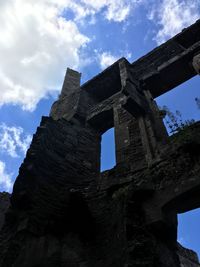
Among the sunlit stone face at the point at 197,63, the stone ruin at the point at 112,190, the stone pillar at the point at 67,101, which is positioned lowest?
the stone ruin at the point at 112,190

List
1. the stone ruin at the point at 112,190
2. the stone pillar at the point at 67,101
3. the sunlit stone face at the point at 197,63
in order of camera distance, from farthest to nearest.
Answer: the stone pillar at the point at 67,101 < the sunlit stone face at the point at 197,63 < the stone ruin at the point at 112,190

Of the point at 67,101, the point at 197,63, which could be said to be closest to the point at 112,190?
the point at 197,63

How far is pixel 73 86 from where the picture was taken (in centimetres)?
1115

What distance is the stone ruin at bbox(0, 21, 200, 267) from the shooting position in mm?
4258

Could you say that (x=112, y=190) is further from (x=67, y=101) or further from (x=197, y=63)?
(x=67, y=101)

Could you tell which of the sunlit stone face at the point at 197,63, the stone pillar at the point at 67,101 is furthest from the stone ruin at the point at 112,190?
the stone pillar at the point at 67,101

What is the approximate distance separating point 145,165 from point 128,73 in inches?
131

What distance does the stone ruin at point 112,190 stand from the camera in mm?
4258

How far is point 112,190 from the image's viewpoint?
5.30 m

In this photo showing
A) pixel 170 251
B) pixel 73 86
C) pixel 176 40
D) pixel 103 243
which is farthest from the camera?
pixel 73 86

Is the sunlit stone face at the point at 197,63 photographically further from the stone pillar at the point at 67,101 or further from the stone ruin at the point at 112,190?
the stone pillar at the point at 67,101

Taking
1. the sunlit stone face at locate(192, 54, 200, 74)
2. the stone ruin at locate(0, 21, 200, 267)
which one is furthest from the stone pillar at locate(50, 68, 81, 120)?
the sunlit stone face at locate(192, 54, 200, 74)

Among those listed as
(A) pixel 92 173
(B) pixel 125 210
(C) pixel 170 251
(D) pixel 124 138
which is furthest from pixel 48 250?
(D) pixel 124 138

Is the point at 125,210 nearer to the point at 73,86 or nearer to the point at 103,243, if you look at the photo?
the point at 103,243
